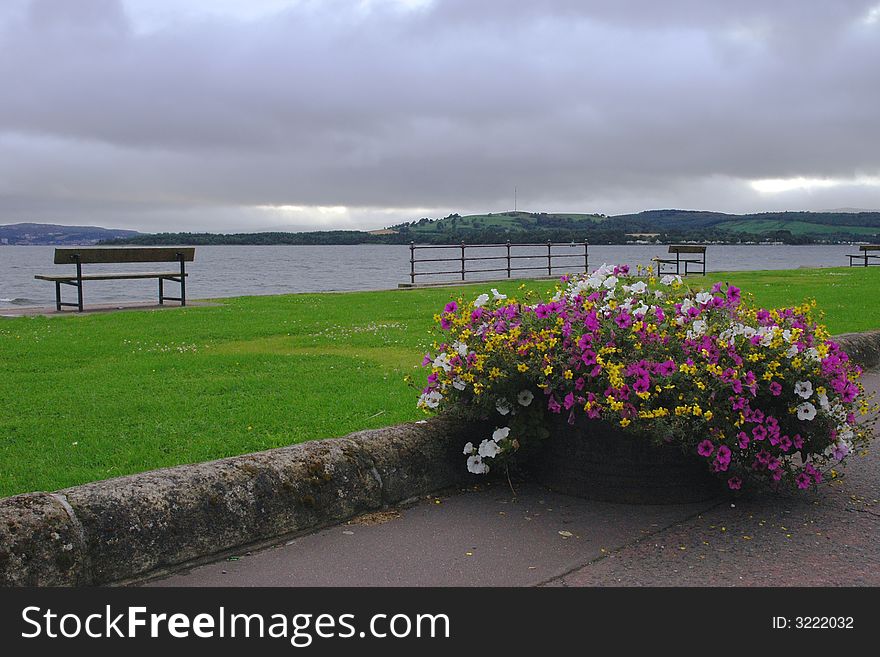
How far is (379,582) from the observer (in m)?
3.69

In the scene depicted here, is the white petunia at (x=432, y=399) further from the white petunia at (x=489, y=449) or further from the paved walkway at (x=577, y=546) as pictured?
the paved walkway at (x=577, y=546)

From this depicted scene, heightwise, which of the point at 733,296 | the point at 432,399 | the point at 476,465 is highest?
the point at 733,296

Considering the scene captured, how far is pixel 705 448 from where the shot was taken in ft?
14.4

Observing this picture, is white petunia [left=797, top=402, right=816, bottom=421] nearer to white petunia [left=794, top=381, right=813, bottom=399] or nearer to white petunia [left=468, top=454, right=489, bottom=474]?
white petunia [left=794, top=381, right=813, bottom=399]

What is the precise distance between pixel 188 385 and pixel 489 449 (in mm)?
4129

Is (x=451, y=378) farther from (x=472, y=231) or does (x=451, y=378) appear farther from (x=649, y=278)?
(x=472, y=231)

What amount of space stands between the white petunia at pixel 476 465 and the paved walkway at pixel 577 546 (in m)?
0.15

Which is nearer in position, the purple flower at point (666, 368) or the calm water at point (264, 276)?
the purple flower at point (666, 368)

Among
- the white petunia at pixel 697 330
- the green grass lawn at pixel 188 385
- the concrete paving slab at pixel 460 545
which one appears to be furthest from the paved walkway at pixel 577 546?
the green grass lawn at pixel 188 385

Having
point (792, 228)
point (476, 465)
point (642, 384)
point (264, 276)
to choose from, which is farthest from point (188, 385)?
point (792, 228)

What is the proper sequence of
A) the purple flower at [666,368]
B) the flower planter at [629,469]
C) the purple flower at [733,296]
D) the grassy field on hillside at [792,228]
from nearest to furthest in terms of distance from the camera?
the purple flower at [666,368]
the flower planter at [629,469]
the purple flower at [733,296]
the grassy field on hillside at [792,228]

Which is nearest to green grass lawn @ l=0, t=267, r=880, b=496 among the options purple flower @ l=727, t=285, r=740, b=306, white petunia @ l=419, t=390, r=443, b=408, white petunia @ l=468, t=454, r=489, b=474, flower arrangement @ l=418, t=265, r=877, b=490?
white petunia @ l=419, t=390, r=443, b=408

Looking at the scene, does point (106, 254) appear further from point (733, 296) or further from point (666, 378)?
point (666, 378)

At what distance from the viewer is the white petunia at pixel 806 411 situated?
452cm
